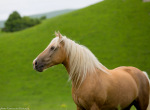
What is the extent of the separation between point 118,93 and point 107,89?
17.1 inches

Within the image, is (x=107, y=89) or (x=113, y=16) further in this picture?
(x=113, y=16)

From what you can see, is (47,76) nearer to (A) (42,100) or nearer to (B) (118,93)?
(A) (42,100)

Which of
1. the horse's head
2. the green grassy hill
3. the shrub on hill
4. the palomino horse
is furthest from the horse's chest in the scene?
the shrub on hill

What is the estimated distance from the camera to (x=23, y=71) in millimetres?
26109

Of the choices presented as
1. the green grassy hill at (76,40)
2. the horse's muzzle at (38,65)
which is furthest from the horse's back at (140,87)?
the green grassy hill at (76,40)

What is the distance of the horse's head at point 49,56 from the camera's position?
225 inches

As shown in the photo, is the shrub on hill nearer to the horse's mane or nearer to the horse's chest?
the horse's mane

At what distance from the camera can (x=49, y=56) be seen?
5750 millimetres

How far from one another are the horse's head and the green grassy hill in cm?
1331

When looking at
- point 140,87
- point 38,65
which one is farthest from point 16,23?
point 38,65

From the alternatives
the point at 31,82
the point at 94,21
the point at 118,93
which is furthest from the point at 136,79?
the point at 94,21

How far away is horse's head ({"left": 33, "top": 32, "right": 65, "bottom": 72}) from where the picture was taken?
225 inches

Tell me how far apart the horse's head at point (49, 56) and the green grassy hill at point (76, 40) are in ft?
43.7

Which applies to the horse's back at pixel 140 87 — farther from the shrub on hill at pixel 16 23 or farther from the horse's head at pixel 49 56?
the shrub on hill at pixel 16 23
